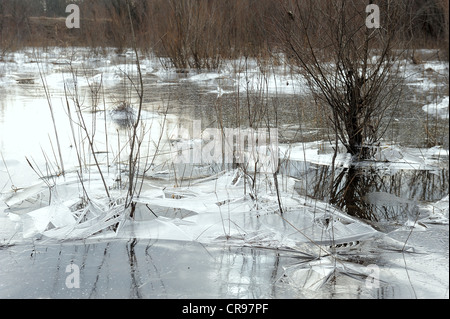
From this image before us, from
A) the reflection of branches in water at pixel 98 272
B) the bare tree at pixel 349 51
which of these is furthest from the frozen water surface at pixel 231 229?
the bare tree at pixel 349 51

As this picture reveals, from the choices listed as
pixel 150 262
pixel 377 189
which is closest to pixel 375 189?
pixel 377 189

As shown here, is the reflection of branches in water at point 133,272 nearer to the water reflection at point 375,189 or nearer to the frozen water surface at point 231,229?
the frozen water surface at point 231,229

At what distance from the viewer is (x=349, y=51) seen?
364 cm

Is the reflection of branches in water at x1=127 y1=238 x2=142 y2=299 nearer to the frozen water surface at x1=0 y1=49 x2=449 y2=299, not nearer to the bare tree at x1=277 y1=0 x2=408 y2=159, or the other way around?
the frozen water surface at x1=0 y1=49 x2=449 y2=299

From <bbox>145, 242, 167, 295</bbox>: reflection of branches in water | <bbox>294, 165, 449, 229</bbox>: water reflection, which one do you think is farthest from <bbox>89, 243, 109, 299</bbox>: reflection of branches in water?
<bbox>294, 165, 449, 229</bbox>: water reflection

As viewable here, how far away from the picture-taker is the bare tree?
3.46 meters

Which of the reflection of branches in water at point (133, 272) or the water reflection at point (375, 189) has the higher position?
the water reflection at point (375, 189)

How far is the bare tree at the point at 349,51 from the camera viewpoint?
3457 mm

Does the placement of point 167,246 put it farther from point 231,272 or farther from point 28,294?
point 28,294

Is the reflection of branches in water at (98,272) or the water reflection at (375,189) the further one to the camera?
the water reflection at (375,189)

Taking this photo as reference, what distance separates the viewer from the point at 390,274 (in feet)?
6.73

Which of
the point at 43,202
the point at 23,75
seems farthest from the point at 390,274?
the point at 23,75

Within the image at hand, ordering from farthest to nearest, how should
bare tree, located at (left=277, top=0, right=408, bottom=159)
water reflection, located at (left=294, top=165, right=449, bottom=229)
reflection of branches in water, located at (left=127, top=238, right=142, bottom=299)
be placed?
bare tree, located at (left=277, top=0, right=408, bottom=159) < water reflection, located at (left=294, top=165, right=449, bottom=229) < reflection of branches in water, located at (left=127, top=238, right=142, bottom=299)
